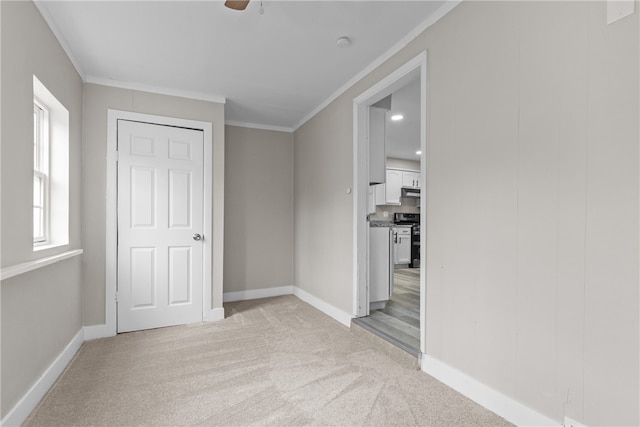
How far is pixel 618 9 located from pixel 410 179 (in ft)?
20.7

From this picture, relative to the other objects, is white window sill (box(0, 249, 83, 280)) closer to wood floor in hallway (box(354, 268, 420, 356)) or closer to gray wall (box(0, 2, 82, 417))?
gray wall (box(0, 2, 82, 417))

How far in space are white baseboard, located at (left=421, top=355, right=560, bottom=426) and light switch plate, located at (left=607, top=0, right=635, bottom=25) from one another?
73.5 inches

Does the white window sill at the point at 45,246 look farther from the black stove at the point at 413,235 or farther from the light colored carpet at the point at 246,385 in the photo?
the black stove at the point at 413,235

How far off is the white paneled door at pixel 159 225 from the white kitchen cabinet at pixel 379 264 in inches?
74.4

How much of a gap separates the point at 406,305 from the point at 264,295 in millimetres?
2014

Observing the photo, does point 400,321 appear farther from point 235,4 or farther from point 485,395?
point 235,4

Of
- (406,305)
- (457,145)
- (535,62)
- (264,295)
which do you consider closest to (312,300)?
(264,295)

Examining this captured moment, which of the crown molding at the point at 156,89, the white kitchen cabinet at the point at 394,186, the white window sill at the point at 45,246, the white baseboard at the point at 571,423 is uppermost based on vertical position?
the crown molding at the point at 156,89

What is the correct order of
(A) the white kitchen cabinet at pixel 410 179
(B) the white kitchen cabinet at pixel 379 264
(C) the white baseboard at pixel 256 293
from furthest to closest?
(A) the white kitchen cabinet at pixel 410 179 < (C) the white baseboard at pixel 256 293 < (B) the white kitchen cabinet at pixel 379 264

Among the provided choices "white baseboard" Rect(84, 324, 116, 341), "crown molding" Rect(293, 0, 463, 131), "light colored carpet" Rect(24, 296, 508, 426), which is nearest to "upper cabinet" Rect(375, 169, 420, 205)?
"crown molding" Rect(293, 0, 463, 131)

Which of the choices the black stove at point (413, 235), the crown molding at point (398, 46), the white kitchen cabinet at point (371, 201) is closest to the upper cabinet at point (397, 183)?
the black stove at point (413, 235)

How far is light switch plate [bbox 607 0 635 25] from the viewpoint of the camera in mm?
1333

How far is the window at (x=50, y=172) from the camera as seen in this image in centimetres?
243

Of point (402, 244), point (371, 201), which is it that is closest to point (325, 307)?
point (371, 201)
